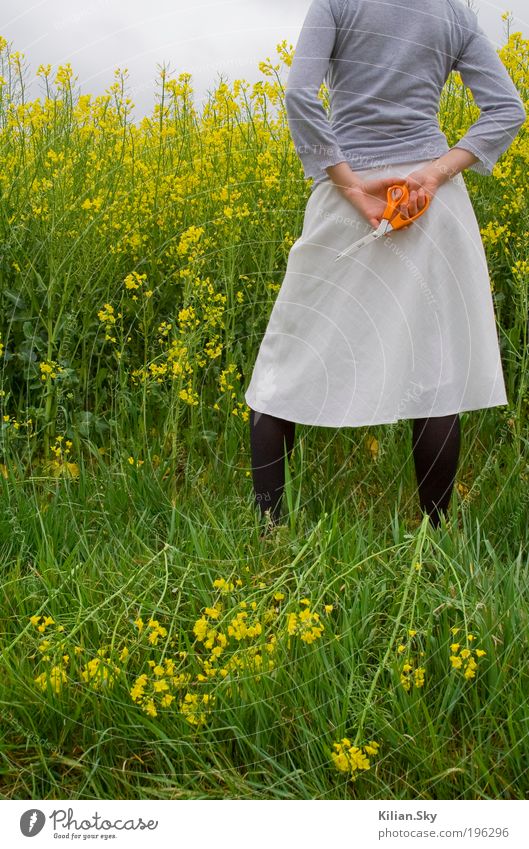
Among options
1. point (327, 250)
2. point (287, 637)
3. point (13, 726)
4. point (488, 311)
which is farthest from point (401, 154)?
point (13, 726)

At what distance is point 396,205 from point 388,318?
0.27 metres

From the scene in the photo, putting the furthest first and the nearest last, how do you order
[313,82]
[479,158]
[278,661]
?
[479,158]
[313,82]
[278,661]

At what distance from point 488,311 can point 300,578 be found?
0.85 metres

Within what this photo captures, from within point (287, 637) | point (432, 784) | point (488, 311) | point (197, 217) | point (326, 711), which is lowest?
point (432, 784)

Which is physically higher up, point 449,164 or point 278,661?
point 449,164

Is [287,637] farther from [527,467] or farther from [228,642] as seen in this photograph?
[527,467]

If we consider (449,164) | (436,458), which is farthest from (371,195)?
(436,458)

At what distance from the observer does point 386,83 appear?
2.03 meters

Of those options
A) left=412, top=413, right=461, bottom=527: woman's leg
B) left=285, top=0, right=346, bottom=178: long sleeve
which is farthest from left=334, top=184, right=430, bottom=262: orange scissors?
left=412, top=413, right=461, bottom=527: woman's leg

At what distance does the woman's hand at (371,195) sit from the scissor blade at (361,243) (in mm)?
17

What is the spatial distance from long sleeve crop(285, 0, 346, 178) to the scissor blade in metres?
0.19

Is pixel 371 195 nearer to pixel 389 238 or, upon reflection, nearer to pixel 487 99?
pixel 389 238

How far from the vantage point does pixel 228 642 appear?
174 centimetres

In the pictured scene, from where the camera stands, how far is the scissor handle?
2.00m
